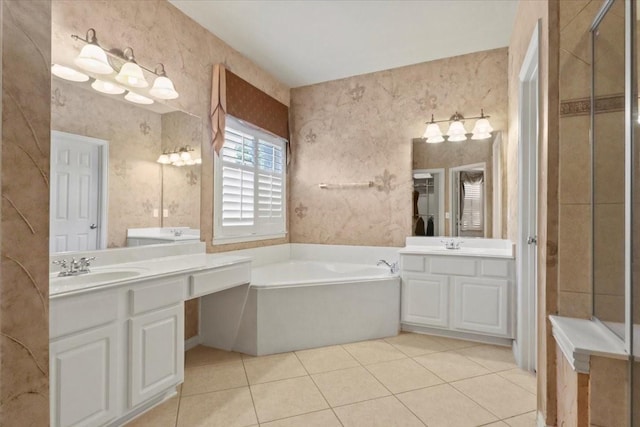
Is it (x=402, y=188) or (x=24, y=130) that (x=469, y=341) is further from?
(x=24, y=130)

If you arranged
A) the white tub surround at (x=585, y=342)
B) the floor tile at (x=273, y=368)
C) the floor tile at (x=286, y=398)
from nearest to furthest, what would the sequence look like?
the white tub surround at (x=585, y=342), the floor tile at (x=286, y=398), the floor tile at (x=273, y=368)

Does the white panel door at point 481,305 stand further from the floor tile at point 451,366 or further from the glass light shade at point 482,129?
the glass light shade at point 482,129

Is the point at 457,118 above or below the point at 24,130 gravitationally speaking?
above

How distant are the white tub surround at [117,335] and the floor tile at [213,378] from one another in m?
0.15

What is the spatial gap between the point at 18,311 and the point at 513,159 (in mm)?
3145

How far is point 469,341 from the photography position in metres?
2.81

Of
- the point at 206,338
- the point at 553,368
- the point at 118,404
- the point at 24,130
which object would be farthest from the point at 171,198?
the point at 553,368

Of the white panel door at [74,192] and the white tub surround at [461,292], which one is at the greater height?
the white panel door at [74,192]

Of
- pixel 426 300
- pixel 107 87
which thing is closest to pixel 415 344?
pixel 426 300

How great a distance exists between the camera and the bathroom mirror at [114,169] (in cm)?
182

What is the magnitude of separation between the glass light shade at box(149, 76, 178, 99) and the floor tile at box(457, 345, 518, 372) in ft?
9.77

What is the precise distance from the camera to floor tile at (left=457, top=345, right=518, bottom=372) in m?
2.37

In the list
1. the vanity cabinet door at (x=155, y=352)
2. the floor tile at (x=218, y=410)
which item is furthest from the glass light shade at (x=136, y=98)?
the floor tile at (x=218, y=410)

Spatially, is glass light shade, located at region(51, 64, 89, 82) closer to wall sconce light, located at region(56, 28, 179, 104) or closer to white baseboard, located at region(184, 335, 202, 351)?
wall sconce light, located at region(56, 28, 179, 104)
